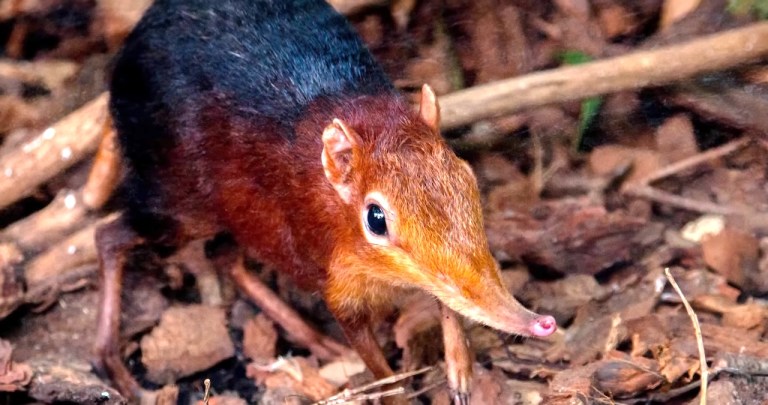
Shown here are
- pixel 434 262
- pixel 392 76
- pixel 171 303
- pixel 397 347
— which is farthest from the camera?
pixel 171 303

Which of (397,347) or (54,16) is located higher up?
(54,16)

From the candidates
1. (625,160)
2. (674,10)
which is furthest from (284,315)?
(674,10)

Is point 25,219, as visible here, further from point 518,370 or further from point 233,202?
point 518,370

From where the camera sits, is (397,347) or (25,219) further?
(25,219)

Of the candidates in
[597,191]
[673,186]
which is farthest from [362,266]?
[673,186]

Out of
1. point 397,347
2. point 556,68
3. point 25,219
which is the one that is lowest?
point 397,347

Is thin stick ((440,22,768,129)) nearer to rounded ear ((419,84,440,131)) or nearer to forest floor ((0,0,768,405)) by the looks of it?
forest floor ((0,0,768,405))

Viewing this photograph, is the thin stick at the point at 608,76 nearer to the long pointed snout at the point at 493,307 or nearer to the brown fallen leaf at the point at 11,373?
the long pointed snout at the point at 493,307
